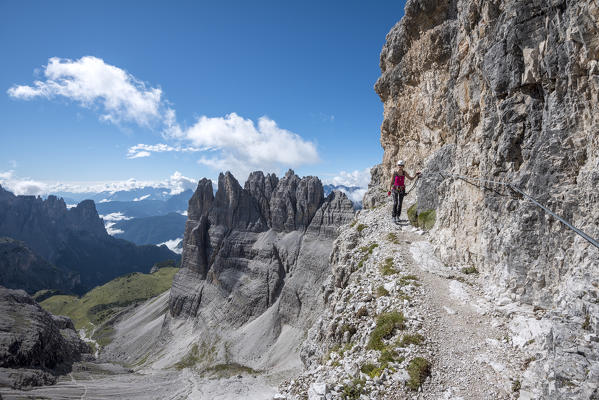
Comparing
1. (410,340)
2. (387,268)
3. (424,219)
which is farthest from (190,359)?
(410,340)

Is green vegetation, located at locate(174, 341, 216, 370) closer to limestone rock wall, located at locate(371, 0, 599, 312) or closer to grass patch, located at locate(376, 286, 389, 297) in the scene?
grass patch, located at locate(376, 286, 389, 297)

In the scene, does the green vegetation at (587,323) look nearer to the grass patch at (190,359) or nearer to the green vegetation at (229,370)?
the green vegetation at (229,370)

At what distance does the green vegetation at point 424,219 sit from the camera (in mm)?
25062

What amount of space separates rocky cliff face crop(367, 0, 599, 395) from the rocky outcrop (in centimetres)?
10076

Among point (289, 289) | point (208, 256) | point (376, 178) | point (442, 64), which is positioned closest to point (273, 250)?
point (289, 289)

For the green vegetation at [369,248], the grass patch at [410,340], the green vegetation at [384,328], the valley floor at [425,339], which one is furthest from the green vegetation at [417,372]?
the green vegetation at [369,248]

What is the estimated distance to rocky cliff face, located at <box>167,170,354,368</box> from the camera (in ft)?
345

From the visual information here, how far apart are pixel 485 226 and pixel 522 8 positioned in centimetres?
1183

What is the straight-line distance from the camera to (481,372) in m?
10.0

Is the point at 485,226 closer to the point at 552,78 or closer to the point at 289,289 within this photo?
the point at 552,78

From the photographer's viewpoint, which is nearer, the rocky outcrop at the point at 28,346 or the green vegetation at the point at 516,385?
the green vegetation at the point at 516,385

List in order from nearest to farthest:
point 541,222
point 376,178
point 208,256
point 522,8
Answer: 1. point 541,222
2. point 522,8
3. point 376,178
4. point 208,256

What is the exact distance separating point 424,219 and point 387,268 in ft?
29.1

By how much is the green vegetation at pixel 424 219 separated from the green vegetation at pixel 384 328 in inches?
528
